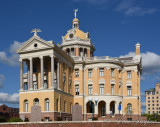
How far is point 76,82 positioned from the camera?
225ft

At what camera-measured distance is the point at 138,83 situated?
71.9m

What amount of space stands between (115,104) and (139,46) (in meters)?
18.6

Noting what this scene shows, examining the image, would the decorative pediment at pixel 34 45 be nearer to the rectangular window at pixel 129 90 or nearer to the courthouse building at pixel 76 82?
the courthouse building at pixel 76 82

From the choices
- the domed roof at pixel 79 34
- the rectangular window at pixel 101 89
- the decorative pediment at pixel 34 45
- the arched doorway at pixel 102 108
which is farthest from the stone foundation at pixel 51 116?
the domed roof at pixel 79 34

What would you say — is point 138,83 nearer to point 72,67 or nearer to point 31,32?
point 72,67

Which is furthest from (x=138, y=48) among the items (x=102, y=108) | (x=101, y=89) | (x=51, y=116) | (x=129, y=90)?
(x=51, y=116)

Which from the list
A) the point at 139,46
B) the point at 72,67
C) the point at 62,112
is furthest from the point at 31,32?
the point at 139,46

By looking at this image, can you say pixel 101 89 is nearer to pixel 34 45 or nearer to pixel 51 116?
pixel 51 116

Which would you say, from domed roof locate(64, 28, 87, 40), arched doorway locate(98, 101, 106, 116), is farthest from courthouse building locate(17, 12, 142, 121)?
domed roof locate(64, 28, 87, 40)

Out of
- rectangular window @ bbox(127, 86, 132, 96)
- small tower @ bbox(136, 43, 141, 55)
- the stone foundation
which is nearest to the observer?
the stone foundation

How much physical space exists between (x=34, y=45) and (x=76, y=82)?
14330 millimetres

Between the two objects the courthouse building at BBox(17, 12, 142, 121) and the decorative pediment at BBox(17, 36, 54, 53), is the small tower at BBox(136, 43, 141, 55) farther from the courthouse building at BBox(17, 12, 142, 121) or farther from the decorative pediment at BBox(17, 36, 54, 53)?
the decorative pediment at BBox(17, 36, 54, 53)

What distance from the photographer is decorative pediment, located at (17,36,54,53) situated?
58.5 m

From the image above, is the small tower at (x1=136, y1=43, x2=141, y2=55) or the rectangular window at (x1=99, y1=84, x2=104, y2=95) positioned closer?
the rectangular window at (x1=99, y1=84, x2=104, y2=95)
